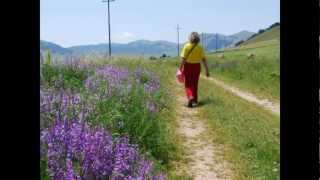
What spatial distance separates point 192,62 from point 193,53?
0.27 meters

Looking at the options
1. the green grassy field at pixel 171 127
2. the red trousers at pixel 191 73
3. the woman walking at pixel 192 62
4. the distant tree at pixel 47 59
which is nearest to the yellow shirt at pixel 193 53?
the woman walking at pixel 192 62

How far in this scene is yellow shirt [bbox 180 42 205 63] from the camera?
13.3m

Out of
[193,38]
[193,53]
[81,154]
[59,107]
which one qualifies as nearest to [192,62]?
[193,53]

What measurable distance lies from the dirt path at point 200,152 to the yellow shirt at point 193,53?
1.49 meters

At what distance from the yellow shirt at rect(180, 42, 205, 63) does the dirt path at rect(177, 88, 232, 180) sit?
1491 millimetres

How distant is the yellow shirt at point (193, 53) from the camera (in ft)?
43.5

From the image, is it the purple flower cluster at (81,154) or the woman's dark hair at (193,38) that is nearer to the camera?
the purple flower cluster at (81,154)

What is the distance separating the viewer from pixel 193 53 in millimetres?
13391

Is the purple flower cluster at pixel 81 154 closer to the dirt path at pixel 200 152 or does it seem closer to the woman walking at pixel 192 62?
the dirt path at pixel 200 152

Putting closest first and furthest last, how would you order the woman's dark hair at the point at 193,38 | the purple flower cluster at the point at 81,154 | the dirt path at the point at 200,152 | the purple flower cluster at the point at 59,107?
the purple flower cluster at the point at 81,154
the purple flower cluster at the point at 59,107
the dirt path at the point at 200,152
the woman's dark hair at the point at 193,38

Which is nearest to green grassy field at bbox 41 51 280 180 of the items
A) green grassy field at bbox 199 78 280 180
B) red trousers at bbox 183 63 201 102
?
green grassy field at bbox 199 78 280 180

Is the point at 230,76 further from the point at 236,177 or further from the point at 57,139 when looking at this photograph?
the point at 57,139

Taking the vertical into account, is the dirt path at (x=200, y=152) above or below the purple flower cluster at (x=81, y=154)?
below
